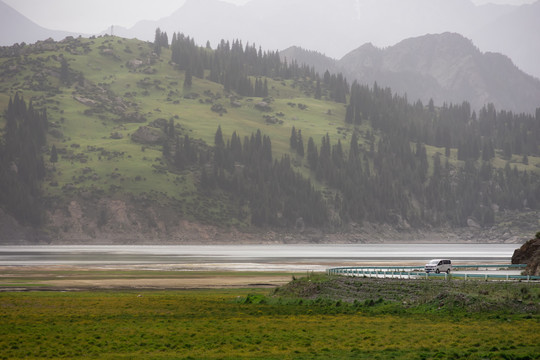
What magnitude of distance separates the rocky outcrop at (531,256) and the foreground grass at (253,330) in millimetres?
16619

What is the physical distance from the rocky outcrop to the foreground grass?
16.6 metres

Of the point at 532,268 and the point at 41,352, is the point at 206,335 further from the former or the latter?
the point at 532,268

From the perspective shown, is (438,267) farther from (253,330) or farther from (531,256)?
(253,330)

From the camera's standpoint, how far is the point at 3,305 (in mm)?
54312

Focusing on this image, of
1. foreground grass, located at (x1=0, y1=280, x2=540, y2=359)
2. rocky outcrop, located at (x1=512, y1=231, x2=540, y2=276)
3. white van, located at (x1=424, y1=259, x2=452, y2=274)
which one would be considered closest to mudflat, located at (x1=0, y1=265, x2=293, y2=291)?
foreground grass, located at (x1=0, y1=280, x2=540, y2=359)

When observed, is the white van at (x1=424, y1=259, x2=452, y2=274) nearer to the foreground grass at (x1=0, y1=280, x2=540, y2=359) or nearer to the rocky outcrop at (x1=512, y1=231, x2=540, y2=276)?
the rocky outcrop at (x1=512, y1=231, x2=540, y2=276)

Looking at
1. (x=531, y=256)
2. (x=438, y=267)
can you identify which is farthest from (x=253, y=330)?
(x=531, y=256)

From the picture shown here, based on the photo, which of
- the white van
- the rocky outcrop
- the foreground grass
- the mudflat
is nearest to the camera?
the foreground grass

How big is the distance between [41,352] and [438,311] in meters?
27.1

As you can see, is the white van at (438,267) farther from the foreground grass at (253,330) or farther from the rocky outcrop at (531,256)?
Result: the foreground grass at (253,330)

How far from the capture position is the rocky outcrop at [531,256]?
6932cm

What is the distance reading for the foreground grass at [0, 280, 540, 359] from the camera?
3525 centimetres

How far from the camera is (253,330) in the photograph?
141ft

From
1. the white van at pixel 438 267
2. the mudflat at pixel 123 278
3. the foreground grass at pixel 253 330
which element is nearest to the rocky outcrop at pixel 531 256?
the white van at pixel 438 267
